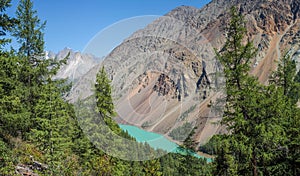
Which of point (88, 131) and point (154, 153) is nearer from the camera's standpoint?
point (154, 153)

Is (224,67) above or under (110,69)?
above

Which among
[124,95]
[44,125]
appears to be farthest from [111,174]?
[124,95]

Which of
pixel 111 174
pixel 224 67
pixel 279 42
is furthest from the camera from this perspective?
pixel 279 42

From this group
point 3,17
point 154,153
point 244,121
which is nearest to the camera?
point 154,153

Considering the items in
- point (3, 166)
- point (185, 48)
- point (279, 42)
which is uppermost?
point (279, 42)

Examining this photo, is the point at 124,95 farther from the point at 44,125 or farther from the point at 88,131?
the point at 44,125

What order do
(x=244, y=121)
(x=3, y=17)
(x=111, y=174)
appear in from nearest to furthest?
(x=3, y=17) → (x=244, y=121) → (x=111, y=174)

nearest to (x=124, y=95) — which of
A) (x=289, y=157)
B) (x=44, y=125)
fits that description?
(x=44, y=125)

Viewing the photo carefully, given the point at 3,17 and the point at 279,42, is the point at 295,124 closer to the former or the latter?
the point at 3,17

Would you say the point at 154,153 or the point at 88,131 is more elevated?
the point at 88,131
